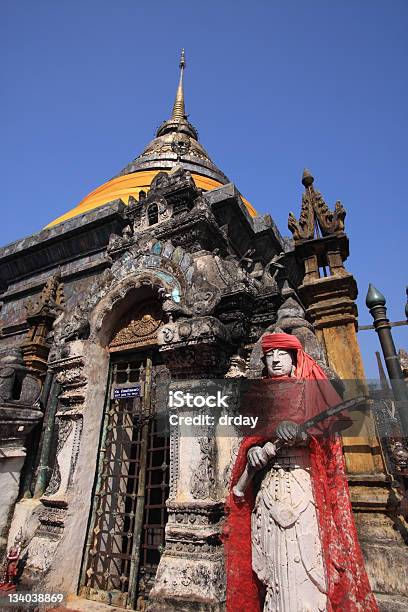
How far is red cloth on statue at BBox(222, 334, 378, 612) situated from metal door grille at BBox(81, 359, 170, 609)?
2.08 metres

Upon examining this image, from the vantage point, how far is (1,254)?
11.1 metres

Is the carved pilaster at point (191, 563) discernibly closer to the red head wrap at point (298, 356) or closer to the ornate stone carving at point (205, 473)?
the ornate stone carving at point (205, 473)

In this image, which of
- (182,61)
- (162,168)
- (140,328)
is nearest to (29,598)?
(140,328)

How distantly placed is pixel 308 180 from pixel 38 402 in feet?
21.8

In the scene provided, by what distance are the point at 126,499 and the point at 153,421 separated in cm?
167

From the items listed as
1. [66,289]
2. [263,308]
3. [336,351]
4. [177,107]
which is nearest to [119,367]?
Answer: [263,308]

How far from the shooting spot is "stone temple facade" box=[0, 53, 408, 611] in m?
4.01

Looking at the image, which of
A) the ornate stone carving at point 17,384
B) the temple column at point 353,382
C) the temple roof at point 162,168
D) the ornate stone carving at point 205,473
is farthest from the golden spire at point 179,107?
the ornate stone carving at point 205,473

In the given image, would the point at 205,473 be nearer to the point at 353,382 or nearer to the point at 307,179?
the point at 353,382

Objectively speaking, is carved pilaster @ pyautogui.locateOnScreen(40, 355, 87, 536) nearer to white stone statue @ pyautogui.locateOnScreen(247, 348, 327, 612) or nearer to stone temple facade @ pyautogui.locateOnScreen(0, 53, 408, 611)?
stone temple facade @ pyautogui.locateOnScreen(0, 53, 408, 611)

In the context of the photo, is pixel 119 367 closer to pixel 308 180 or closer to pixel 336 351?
pixel 336 351

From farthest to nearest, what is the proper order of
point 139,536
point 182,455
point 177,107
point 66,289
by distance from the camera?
point 177,107 < point 66,289 < point 139,536 < point 182,455

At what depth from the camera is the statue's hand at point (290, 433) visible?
2773 mm

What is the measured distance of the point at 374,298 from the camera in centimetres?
502
